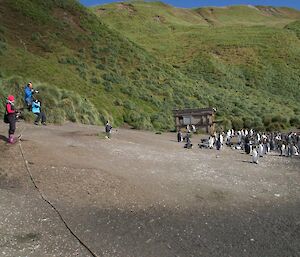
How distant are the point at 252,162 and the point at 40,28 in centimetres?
3189

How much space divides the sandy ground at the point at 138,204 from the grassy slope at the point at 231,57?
25.7m

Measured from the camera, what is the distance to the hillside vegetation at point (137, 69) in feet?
106

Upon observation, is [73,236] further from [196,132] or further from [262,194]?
[196,132]

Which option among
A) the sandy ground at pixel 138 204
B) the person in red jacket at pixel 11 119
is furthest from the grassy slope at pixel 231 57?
the person in red jacket at pixel 11 119

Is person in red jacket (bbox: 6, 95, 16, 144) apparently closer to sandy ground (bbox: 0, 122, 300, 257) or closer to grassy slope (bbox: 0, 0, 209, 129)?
sandy ground (bbox: 0, 122, 300, 257)

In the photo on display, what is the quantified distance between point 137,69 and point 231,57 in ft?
116

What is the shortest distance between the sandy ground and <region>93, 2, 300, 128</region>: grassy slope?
25.7m

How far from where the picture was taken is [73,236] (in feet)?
33.0

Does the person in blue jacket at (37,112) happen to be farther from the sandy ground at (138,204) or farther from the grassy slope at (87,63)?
the grassy slope at (87,63)

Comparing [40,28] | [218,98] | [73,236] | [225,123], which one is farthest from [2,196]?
[218,98]

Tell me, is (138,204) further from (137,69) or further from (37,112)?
(137,69)

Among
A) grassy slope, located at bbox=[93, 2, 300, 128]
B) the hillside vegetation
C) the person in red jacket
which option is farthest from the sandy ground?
grassy slope, located at bbox=[93, 2, 300, 128]

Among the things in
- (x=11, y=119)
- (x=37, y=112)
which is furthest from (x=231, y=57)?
(x=11, y=119)

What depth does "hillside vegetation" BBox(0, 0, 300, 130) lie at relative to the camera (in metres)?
32.4
